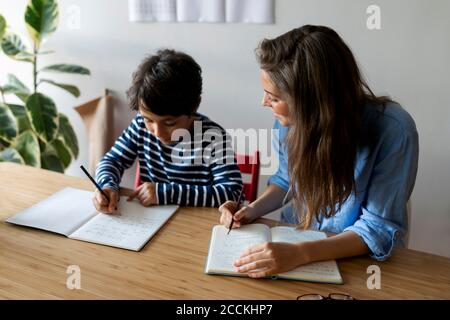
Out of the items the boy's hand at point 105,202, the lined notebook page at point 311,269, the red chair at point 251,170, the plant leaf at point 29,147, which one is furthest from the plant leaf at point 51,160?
→ the lined notebook page at point 311,269

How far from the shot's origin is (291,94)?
1071 mm

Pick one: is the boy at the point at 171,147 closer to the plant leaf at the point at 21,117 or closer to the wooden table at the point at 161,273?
the wooden table at the point at 161,273

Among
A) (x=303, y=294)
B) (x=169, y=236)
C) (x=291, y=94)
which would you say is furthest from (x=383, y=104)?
(x=169, y=236)

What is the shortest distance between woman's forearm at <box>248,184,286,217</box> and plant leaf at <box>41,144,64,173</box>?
1.29m

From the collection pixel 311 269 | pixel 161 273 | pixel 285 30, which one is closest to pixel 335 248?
pixel 311 269

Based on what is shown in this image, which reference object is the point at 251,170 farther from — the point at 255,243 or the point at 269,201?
the point at 255,243

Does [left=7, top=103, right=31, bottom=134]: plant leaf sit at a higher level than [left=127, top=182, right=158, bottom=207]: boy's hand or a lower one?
higher

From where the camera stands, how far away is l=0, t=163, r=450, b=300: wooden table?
0.94 meters

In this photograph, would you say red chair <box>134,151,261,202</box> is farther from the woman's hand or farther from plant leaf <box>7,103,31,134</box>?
plant leaf <box>7,103,31,134</box>

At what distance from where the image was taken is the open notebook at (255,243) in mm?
1007

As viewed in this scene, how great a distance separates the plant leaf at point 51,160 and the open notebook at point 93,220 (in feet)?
3.00

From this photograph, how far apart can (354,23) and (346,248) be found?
108 centimetres

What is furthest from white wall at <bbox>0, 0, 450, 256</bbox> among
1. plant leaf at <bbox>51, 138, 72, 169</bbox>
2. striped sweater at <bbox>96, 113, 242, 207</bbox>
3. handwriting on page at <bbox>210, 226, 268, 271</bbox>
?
handwriting on page at <bbox>210, 226, 268, 271</bbox>

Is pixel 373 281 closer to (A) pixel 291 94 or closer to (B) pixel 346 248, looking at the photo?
(B) pixel 346 248
